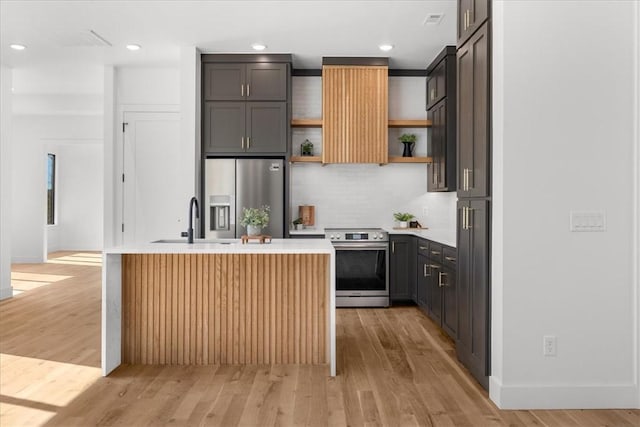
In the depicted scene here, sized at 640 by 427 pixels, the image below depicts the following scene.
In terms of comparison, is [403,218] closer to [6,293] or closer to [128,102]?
[128,102]

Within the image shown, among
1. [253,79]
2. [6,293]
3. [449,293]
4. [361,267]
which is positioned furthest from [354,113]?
[6,293]

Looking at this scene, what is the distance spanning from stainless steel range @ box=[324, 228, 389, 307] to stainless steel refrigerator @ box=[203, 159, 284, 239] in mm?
736

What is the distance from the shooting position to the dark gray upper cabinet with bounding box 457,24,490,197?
3186 millimetres

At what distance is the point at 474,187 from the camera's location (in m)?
3.40

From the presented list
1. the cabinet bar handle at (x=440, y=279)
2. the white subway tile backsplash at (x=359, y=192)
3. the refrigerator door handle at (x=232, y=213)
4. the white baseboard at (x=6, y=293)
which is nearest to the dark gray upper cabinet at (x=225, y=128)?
the refrigerator door handle at (x=232, y=213)

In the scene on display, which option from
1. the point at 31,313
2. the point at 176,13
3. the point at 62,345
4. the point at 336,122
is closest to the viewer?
the point at 62,345

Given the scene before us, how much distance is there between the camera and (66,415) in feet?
9.25

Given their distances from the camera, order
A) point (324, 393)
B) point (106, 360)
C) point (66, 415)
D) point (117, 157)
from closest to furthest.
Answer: point (66, 415) → point (324, 393) → point (106, 360) → point (117, 157)

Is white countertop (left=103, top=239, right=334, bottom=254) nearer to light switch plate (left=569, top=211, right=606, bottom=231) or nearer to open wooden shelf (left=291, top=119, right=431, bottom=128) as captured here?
light switch plate (left=569, top=211, right=606, bottom=231)

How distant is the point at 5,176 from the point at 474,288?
5927 mm

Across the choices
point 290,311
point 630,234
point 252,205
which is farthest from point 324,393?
point 252,205

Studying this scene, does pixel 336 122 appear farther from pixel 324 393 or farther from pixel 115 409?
pixel 115 409

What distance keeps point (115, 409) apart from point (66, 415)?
255 mm

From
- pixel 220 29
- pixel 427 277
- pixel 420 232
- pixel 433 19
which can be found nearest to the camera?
pixel 433 19
